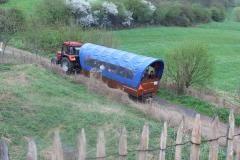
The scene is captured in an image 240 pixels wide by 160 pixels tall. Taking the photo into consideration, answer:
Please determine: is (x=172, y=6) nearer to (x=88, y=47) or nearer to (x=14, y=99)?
(x=88, y=47)

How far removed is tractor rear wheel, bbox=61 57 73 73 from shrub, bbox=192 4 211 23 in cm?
4823

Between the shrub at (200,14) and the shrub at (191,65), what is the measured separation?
4862 centimetres

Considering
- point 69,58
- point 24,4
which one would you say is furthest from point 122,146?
point 24,4

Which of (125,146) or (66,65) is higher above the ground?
(125,146)

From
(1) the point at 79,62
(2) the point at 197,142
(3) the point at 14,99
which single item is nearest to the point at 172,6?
(1) the point at 79,62

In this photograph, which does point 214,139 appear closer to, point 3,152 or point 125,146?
point 125,146

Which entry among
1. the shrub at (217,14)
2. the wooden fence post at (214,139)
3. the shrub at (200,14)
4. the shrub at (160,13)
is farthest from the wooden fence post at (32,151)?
the shrub at (217,14)

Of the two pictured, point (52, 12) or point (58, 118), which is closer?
point (58, 118)

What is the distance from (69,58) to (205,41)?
33.4m

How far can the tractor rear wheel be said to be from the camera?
2858cm

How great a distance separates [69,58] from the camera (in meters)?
28.6

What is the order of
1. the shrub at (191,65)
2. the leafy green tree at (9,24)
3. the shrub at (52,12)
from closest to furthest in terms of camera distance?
the shrub at (191,65)
the leafy green tree at (9,24)
the shrub at (52,12)

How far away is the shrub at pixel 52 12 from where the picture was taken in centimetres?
4788

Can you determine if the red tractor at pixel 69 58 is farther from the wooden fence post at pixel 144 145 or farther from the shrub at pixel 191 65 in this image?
the wooden fence post at pixel 144 145
